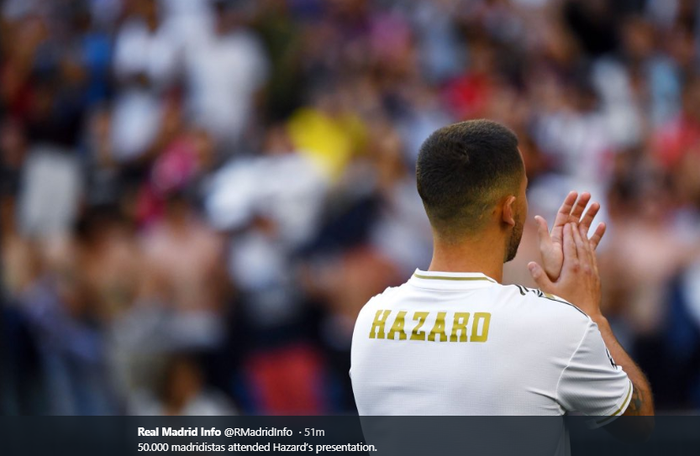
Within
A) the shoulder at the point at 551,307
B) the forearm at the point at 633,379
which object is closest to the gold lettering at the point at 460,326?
the shoulder at the point at 551,307

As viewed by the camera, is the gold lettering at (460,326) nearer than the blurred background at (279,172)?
Yes

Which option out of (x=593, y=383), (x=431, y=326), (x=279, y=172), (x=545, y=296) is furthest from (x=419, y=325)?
(x=279, y=172)

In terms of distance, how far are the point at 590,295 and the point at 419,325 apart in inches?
17.9

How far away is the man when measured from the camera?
2.37m

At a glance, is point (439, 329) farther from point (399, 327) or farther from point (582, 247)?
point (582, 247)

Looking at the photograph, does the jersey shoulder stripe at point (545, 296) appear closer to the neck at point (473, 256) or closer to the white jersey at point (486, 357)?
the white jersey at point (486, 357)

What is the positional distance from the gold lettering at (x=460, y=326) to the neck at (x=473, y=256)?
15cm

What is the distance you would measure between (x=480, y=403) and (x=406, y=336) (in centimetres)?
25

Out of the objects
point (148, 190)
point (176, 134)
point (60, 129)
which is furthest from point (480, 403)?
point (60, 129)

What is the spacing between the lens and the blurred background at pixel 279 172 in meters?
6.95

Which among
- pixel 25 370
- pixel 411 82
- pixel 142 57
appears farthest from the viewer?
pixel 142 57

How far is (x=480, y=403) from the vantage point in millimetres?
2371

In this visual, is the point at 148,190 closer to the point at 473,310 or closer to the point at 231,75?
the point at 231,75

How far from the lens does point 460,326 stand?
244cm
